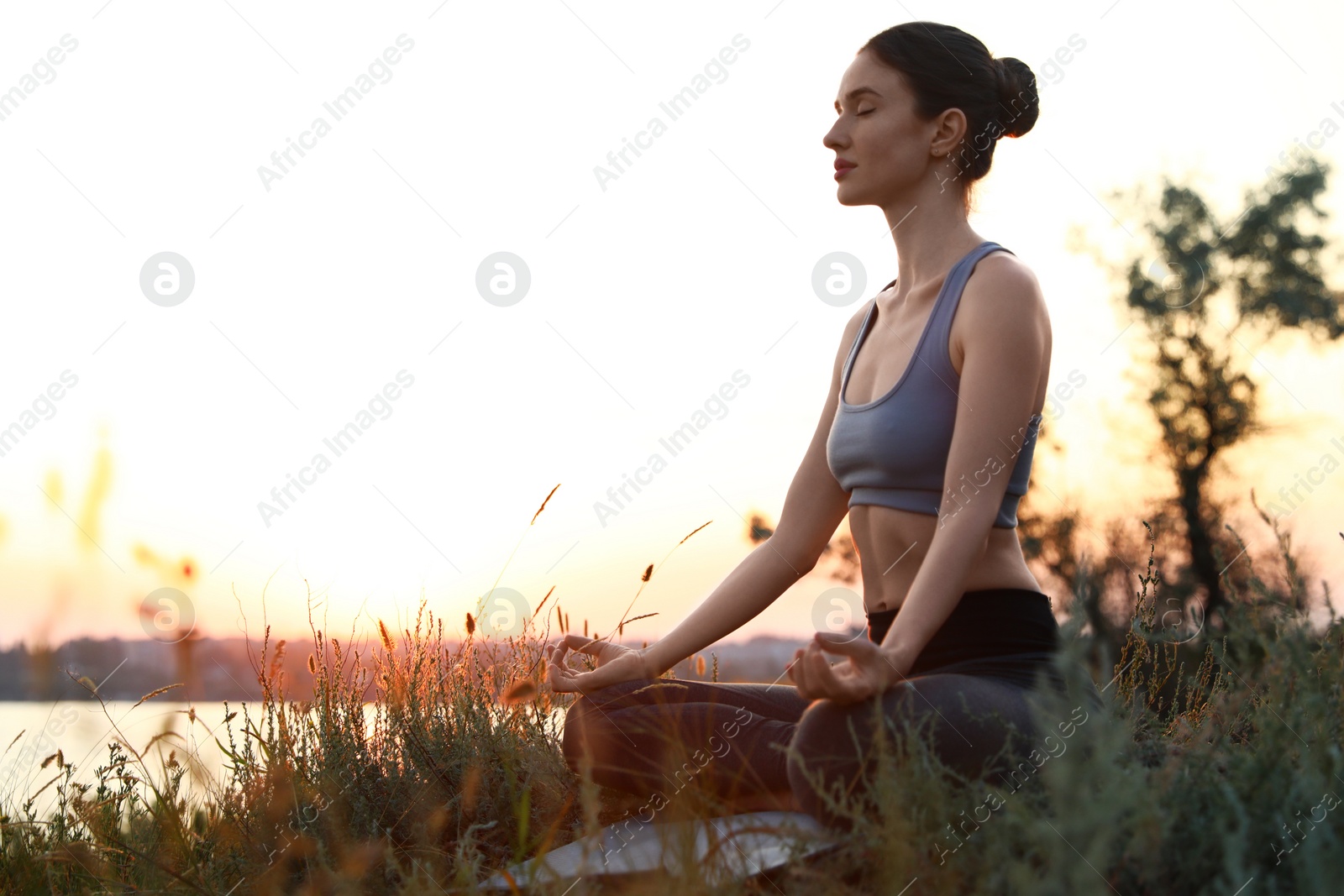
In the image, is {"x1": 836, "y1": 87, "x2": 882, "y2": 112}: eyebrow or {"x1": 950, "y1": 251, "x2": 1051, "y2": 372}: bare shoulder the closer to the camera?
{"x1": 950, "y1": 251, "x2": 1051, "y2": 372}: bare shoulder

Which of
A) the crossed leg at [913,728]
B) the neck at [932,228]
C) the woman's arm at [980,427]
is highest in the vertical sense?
the neck at [932,228]

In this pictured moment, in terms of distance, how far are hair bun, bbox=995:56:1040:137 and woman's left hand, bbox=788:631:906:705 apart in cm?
153

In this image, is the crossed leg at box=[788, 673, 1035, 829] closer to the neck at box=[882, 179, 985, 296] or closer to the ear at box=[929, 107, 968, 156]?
the neck at box=[882, 179, 985, 296]

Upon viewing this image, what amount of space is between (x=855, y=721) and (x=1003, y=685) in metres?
0.37

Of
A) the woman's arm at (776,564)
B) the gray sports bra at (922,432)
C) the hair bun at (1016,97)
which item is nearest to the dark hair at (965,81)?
the hair bun at (1016,97)

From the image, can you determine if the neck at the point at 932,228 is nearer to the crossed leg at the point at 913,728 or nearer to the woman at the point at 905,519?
the woman at the point at 905,519

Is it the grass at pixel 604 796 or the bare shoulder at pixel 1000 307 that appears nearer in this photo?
the grass at pixel 604 796

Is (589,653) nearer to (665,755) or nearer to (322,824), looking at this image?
(665,755)

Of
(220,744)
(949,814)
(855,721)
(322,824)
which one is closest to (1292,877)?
(949,814)

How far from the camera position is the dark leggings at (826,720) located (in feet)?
6.38

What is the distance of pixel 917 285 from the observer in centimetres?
266

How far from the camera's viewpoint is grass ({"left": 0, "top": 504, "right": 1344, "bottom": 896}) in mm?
1562

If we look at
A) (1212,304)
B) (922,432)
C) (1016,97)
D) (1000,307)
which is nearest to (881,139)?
(1016,97)

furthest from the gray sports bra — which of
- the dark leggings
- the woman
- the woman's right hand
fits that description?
the woman's right hand
